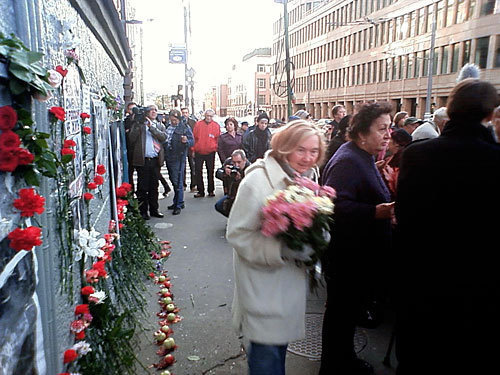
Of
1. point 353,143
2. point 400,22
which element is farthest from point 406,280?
point 400,22

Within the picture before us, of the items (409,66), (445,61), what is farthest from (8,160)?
(409,66)

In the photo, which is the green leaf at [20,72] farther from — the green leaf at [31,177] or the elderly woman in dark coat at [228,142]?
the elderly woman in dark coat at [228,142]

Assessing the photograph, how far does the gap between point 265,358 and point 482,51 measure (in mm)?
40108

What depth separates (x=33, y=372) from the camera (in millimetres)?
1796

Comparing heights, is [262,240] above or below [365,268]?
above

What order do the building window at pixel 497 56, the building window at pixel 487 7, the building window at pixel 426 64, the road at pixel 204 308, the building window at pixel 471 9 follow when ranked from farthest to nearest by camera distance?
the building window at pixel 426 64 → the building window at pixel 471 9 → the building window at pixel 487 7 → the building window at pixel 497 56 → the road at pixel 204 308

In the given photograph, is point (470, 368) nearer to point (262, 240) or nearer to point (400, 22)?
point (262, 240)

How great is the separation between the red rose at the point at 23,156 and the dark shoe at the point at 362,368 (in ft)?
8.45

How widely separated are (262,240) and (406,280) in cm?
80

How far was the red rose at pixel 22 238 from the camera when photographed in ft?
4.92

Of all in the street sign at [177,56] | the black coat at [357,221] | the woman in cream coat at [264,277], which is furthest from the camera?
the street sign at [177,56]

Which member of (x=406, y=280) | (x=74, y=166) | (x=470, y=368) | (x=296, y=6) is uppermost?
(x=296, y=6)

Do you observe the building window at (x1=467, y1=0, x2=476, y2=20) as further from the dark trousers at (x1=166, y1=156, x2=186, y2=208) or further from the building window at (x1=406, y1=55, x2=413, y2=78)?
the dark trousers at (x1=166, y1=156, x2=186, y2=208)

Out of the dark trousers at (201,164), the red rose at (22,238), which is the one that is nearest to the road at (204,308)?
the red rose at (22,238)
